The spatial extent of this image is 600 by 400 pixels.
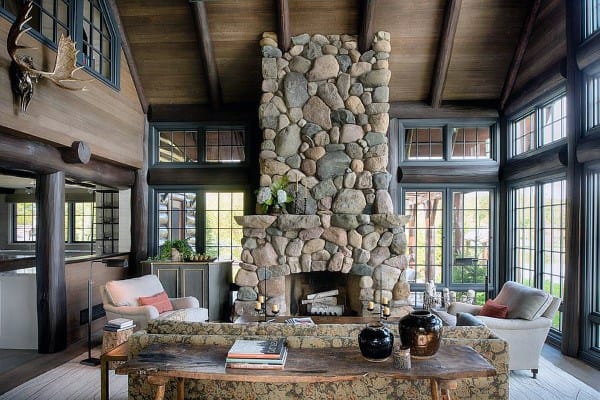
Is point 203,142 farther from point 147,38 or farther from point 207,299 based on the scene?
point 207,299

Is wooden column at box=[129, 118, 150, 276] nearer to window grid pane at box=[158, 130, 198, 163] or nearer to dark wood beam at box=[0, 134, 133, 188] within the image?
window grid pane at box=[158, 130, 198, 163]

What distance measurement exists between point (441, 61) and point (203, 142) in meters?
4.23

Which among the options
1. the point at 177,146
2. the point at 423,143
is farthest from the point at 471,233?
the point at 177,146

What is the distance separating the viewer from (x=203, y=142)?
788 cm

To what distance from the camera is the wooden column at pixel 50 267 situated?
5.25m

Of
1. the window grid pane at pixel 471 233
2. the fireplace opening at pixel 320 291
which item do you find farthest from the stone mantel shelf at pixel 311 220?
the window grid pane at pixel 471 233

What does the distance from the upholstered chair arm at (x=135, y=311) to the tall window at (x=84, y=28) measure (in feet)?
10.1

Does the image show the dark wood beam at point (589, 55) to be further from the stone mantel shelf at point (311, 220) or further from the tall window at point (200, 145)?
the tall window at point (200, 145)

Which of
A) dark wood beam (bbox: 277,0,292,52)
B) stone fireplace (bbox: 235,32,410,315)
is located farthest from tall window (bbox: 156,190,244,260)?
dark wood beam (bbox: 277,0,292,52)

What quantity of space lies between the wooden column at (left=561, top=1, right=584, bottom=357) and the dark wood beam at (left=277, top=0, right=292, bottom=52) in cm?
358

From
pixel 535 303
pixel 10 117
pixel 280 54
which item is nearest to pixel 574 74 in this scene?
pixel 535 303

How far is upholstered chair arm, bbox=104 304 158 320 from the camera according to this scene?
195 inches

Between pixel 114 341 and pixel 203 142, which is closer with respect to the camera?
pixel 114 341

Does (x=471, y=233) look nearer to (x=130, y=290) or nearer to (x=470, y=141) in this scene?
(x=470, y=141)
